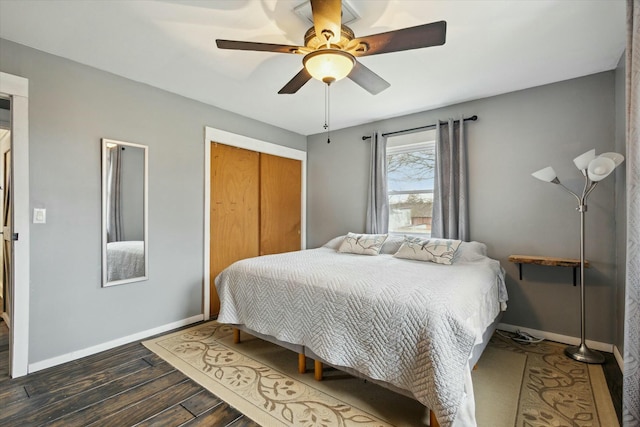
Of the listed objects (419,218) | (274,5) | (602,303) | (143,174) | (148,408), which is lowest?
(148,408)

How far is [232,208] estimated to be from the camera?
3.84m

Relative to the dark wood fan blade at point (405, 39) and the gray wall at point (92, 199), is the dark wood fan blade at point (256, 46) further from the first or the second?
the gray wall at point (92, 199)

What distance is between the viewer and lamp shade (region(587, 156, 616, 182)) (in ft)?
7.42

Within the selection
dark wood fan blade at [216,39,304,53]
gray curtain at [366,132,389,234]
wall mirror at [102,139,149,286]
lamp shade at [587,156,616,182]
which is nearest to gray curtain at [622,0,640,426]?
lamp shade at [587,156,616,182]

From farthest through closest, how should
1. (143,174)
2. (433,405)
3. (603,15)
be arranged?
(143,174), (603,15), (433,405)

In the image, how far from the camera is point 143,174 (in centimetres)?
297

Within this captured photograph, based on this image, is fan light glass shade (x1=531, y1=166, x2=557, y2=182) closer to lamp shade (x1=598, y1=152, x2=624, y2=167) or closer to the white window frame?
lamp shade (x1=598, y1=152, x2=624, y2=167)

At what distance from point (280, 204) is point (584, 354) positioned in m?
3.71

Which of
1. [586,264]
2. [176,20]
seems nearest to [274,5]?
[176,20]

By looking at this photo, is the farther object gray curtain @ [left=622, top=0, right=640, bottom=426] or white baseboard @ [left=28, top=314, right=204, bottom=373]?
white baseboard @ [left=28, top=314, right=204, bottom=373]

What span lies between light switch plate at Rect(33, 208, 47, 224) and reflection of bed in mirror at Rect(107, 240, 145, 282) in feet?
1.65

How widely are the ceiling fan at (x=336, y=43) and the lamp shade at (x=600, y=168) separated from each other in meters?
1.70

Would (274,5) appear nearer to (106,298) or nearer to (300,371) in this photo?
(300,371)

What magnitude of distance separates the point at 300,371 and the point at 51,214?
7.80 ft
